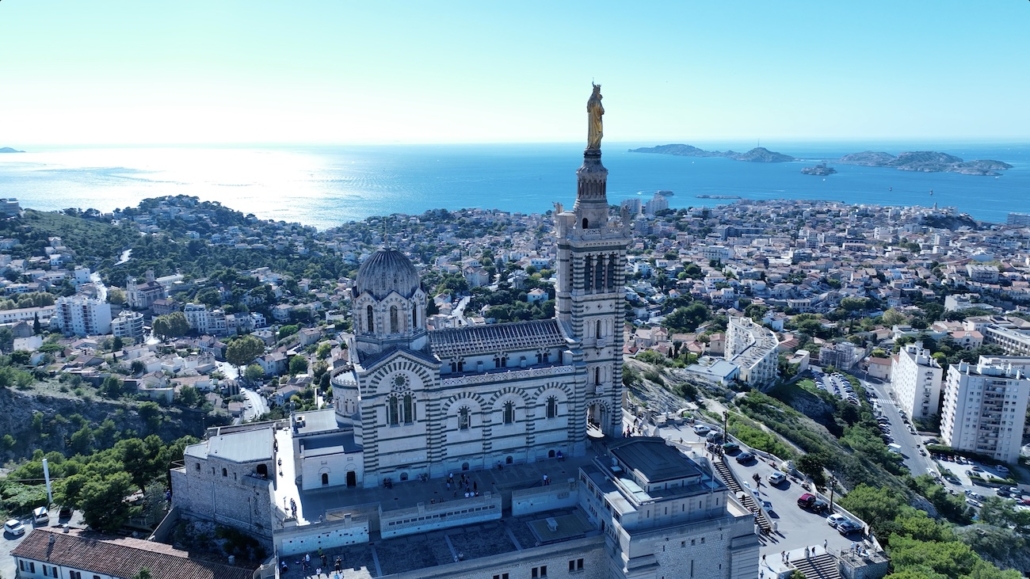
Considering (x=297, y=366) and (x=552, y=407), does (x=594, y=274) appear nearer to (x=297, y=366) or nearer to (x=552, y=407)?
(x=552, y=407)

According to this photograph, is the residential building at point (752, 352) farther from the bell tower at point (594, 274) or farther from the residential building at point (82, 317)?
the residential building at point (82, 317)

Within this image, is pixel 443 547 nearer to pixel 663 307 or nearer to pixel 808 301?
pixel 663 307

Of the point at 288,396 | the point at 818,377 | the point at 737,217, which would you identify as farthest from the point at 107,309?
the point at 737,217

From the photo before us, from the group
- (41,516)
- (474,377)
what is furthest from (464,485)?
(41,516)

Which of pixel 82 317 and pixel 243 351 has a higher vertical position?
pixel 82 317

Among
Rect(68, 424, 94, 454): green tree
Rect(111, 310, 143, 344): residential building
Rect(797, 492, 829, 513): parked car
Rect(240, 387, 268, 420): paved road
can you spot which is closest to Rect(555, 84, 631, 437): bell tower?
Rect(797, 492, 829, 513): parked car

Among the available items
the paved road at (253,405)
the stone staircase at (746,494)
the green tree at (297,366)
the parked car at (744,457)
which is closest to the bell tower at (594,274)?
the stone staircase at (746,494)

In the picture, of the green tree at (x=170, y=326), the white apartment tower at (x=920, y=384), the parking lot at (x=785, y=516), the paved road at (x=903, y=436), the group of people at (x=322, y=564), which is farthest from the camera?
the green tree at (x=170, y=326)

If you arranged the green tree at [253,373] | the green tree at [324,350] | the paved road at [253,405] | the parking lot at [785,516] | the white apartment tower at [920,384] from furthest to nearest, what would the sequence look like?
1. the green tree at [324,350]
2. the white apartment tower at [920,384]
3. the green tree at [253,373]
4. the paved road at [253,405]
5. the parking lot at [785,516]
